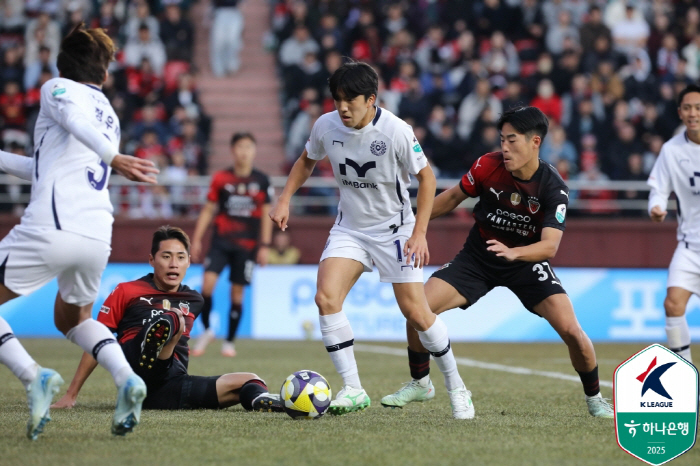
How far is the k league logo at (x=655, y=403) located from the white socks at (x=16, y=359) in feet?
9.37

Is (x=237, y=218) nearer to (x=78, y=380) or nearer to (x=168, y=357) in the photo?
(x=78, y=380)

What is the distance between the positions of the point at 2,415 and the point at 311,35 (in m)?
13.7

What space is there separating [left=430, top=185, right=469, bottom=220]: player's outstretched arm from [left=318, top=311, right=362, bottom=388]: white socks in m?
0.99

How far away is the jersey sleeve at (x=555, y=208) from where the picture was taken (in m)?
5.99

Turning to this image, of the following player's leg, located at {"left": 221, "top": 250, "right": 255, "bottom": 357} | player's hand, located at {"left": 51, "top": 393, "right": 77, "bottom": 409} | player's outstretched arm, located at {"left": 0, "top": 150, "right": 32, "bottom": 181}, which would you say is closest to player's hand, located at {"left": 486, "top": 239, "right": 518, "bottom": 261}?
player's outstretched arm, located at {"left": 0, "top": 150, "right": 32, "bottom": 181}

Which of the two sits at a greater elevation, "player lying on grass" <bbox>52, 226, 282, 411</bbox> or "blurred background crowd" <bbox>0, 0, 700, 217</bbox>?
"blurred background crowd" <bbox>0, 0, 700, 217</bbox>

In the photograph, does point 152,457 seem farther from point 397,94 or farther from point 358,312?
point 397,94

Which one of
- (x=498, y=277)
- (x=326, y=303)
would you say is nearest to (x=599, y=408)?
(x=498, y=277)

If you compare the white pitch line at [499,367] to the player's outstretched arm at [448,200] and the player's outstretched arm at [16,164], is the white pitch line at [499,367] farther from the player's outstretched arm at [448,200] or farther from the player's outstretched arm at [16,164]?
the player's outstretched arm at [16,164]

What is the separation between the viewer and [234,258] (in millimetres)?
11508

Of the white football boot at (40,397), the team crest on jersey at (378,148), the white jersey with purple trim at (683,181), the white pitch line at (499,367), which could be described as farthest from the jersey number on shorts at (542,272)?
the white football boot at (40,397)

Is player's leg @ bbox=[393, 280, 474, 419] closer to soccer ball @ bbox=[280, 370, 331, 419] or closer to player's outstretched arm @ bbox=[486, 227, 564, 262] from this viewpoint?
player's outstretched arm @ bbox=[486, 227, 564, 262]

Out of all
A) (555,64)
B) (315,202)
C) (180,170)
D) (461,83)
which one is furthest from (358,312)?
(555,64)

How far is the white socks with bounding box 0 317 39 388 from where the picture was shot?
188 inches
